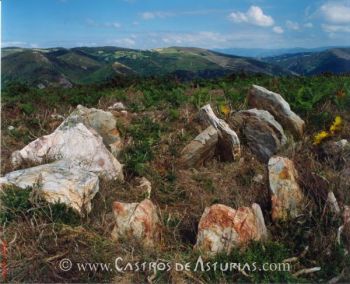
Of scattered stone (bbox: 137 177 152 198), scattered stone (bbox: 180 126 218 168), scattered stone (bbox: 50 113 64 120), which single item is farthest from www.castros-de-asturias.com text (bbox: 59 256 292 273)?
scattered stone (bbox: 50 113 64 120)

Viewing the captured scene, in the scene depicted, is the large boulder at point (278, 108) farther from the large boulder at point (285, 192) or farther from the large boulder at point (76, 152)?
the large boulder at point (76, 152)

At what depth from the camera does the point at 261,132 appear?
8984 millimetres

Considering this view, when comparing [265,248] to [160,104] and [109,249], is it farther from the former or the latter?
[160,104]

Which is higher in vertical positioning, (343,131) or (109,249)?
(343,131)

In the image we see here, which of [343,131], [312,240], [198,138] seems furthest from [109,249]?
[343,131]

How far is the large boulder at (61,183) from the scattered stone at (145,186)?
904 millimetres

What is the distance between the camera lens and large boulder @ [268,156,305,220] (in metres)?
6.23

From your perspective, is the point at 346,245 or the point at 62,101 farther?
the point at 62,101

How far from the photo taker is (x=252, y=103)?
1029 cm

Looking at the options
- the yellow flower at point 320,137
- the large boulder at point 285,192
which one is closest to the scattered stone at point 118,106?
the yellow flower at point 320,137

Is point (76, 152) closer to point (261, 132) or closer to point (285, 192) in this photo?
point (285, 192)

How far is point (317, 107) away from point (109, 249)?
20.8 ft

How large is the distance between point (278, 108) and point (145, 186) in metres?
3.71

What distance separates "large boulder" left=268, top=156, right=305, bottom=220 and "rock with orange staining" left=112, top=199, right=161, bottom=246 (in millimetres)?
1565
